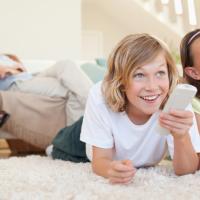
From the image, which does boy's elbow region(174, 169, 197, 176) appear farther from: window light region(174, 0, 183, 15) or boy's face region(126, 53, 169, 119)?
window light region(174, 0, 183, 15)

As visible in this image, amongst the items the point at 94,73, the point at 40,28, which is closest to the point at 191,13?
the point at 40,28

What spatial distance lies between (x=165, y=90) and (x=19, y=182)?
40 centimetres

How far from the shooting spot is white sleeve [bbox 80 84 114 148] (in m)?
1.08

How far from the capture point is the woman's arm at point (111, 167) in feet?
2.87

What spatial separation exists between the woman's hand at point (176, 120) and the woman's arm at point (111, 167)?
110 millimetres

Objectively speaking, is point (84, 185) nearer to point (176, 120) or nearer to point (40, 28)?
point (176, 120)

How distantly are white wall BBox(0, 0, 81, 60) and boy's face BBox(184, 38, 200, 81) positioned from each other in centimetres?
226

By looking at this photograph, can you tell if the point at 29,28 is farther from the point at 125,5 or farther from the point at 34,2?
the point at 125,5

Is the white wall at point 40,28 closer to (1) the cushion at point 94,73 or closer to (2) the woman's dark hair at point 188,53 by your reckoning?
(1) the cushion at point 94,73

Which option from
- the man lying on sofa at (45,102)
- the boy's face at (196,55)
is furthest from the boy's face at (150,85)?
the man lying on sofa at (45,102)

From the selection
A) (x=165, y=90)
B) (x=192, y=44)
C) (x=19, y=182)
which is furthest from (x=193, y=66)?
(x=19, y=182)

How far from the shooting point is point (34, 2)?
346 centimetres

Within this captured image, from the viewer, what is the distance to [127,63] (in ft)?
3.34

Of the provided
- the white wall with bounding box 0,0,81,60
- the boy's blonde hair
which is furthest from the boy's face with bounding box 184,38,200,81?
the white wall with bounding box 0,0,81,60
